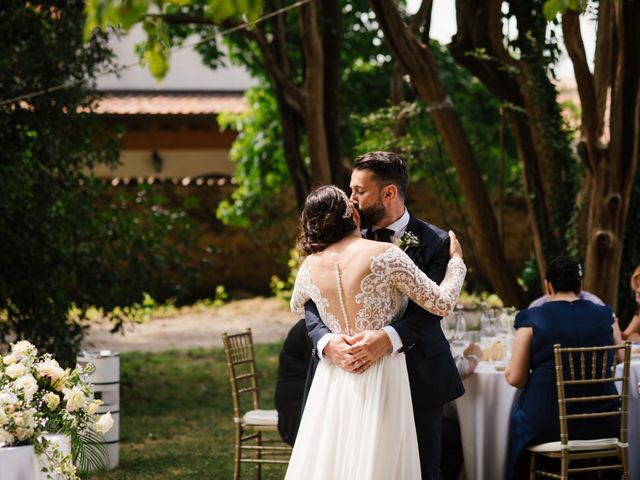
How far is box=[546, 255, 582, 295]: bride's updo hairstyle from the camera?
5.38 meters

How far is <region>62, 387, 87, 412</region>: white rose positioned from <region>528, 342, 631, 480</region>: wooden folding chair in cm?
232

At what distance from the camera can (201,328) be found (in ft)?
52.5

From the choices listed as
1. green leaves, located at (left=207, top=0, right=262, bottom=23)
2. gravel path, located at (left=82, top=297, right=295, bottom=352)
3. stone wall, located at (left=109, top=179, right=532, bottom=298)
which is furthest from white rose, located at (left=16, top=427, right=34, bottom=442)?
stone wall, located at (left=109, top=179, right=532, bottom=298)

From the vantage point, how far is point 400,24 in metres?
8.48

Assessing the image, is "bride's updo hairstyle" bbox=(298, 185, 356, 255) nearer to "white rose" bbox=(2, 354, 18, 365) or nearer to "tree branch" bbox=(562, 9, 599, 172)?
"white rose" bbox=(2, 354, 18, 365)

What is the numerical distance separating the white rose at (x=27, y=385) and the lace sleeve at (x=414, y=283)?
137 cm

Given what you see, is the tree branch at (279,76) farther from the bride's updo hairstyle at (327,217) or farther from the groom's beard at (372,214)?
the bride's updo hairstyle at (327,217)

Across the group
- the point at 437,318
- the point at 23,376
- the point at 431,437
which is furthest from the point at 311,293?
the point at 23,376

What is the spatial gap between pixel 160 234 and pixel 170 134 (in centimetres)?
1031

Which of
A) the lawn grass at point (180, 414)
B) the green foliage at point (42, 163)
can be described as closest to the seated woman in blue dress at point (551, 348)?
the lawn grass at point (180, 414)

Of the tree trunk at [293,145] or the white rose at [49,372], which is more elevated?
the tree trunk at [293,145]

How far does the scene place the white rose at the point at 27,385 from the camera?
3930 mm

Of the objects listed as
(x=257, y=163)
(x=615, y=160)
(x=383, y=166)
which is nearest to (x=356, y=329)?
(x=383, y=166)

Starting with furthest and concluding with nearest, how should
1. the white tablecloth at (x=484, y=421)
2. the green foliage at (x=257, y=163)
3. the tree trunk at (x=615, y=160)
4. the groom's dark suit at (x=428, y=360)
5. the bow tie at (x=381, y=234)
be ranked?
1. the green foliage at (x=257, y=163)
2. the tree trunk at (x=615, y=160)
3. the white tablecloth at (x=484, y=421)
4. the bow tie at (x=381, y=234)
5. the groom's dark suit at (x=428, y=360)
